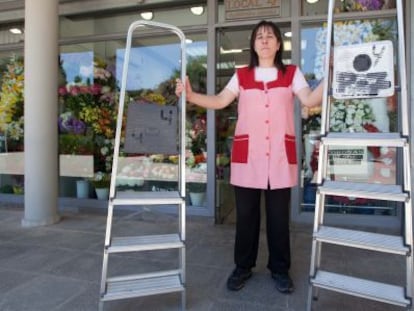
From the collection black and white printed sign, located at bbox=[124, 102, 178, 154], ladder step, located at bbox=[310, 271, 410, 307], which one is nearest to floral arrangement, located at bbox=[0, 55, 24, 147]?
black and white printed sign, located at bbox=[124, 102, 178, 154]

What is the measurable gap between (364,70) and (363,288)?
1.18m

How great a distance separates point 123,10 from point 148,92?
113 centimetres

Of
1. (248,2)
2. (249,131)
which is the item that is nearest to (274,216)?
(249,131)

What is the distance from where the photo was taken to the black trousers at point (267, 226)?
2775mm

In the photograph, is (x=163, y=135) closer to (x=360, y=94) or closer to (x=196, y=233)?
(x=360, y=94)

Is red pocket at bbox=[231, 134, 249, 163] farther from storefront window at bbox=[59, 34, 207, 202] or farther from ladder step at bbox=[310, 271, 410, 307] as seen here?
storefront window at bbox=[59, 34, 207, 202]

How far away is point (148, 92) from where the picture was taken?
5.15 m

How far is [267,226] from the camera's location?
2.83m

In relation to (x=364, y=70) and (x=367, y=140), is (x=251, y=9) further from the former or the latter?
(x=367, y=140)

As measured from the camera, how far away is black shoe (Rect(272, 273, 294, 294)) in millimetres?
2693

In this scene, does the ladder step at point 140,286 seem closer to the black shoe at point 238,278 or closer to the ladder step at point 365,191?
the black shoe at point 238,278

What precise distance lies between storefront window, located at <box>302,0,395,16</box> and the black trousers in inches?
102

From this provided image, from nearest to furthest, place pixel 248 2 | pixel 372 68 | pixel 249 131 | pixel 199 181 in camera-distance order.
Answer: pixel 372 68 → pixel 249 131 → pixel 248 2 → pixel 199 181

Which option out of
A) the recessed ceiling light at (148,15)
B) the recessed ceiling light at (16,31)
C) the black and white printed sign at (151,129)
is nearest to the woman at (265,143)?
the black and white printed sign at (151,129)
